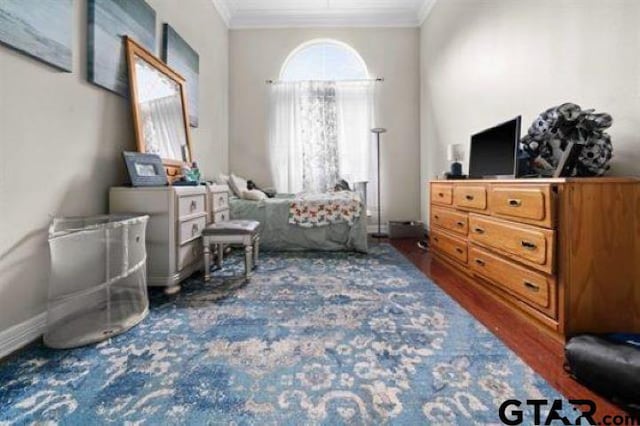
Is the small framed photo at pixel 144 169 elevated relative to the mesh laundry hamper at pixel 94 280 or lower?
elevated

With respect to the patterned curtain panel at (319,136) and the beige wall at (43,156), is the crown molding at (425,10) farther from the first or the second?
the beige wall at (43,156)

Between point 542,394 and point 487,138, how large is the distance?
193 cm

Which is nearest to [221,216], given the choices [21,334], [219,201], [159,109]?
[219,201]

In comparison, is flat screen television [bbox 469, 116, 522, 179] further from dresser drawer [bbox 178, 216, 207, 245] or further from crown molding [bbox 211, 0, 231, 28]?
crown molding [bbox 211, 0, 231, 28]

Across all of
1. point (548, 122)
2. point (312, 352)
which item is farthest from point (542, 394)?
point (548, 122)

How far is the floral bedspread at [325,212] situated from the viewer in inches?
134

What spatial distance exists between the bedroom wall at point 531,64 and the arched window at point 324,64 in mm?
1226

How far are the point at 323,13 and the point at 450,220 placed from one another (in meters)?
3.75

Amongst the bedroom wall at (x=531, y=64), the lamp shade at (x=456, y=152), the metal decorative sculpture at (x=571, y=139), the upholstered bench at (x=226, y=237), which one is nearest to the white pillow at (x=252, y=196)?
the upholstered bench at (x=226, y=237)

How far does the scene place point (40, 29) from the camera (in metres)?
1.51

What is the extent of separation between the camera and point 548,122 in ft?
5.85

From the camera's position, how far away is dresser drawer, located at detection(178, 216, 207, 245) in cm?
220

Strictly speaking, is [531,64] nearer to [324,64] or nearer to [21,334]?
[324,64]

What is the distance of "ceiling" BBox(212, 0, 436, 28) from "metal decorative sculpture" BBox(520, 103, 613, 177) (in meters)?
3.36
